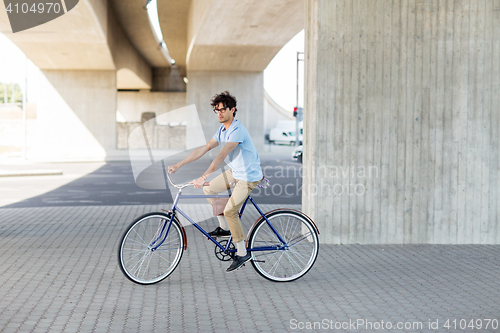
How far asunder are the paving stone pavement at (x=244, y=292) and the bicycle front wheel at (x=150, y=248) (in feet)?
0.49

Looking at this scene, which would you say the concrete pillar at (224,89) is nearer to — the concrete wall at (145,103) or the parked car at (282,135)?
the concrete wall at (145,103)

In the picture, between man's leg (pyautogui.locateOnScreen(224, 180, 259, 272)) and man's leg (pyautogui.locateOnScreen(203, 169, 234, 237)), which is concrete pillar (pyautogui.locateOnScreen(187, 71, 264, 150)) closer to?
man's leg (pyautogui.locateOnScreen(203, 169, 234, 237))

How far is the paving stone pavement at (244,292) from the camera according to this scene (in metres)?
4.18

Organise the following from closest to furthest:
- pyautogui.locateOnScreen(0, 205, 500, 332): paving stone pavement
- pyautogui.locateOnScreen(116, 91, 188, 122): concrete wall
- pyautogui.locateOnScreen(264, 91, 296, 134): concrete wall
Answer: pyautogui.locateOnScreen(0, 205, 500, 332): paving stone pavement → pyautogui.locateOnScreen(116, 91, 188, 122): concrete wall → pyautogui.locateOnScreen(264, 91, 296, 134): concrete wall

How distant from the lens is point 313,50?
753cm

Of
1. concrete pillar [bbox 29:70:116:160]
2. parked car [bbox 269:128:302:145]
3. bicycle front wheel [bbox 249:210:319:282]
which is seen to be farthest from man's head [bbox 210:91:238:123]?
parked car [bbox 269:128:302:145]

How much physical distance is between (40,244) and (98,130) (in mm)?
29572

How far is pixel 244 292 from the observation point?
5.04 m

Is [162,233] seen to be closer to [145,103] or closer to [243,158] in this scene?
[243,158]

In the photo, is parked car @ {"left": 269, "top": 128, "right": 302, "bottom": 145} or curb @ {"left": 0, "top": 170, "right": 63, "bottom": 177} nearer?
curb @ {"left": 0, "top": 170, "right": 63, "bottom": 177}

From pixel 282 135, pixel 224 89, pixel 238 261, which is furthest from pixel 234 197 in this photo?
pixel 282 135

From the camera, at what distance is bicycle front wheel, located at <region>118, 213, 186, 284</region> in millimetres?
5062

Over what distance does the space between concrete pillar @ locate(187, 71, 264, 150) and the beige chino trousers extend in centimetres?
3136

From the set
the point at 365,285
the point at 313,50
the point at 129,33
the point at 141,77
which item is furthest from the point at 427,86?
the point at 141,77
